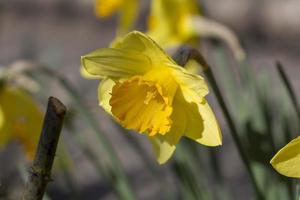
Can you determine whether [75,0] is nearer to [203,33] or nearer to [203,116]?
[203,33]

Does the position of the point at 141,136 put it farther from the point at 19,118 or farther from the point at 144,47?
the point at 144,47

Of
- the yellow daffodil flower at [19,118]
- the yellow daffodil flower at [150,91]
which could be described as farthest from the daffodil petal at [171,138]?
the yellow daffodil flower at [19,118]

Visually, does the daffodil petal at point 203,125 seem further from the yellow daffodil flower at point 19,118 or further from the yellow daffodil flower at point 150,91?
the yellow daffodil flower at point 19,118

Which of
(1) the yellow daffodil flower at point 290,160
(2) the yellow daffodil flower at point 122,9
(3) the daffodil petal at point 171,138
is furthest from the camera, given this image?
(2) the yellow daffodil flower at point 122,9

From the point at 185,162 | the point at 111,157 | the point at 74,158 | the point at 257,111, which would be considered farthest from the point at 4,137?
the point at 74,158

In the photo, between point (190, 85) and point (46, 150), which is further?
point (190, 85)

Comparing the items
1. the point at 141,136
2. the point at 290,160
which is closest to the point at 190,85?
the point at 290,160
